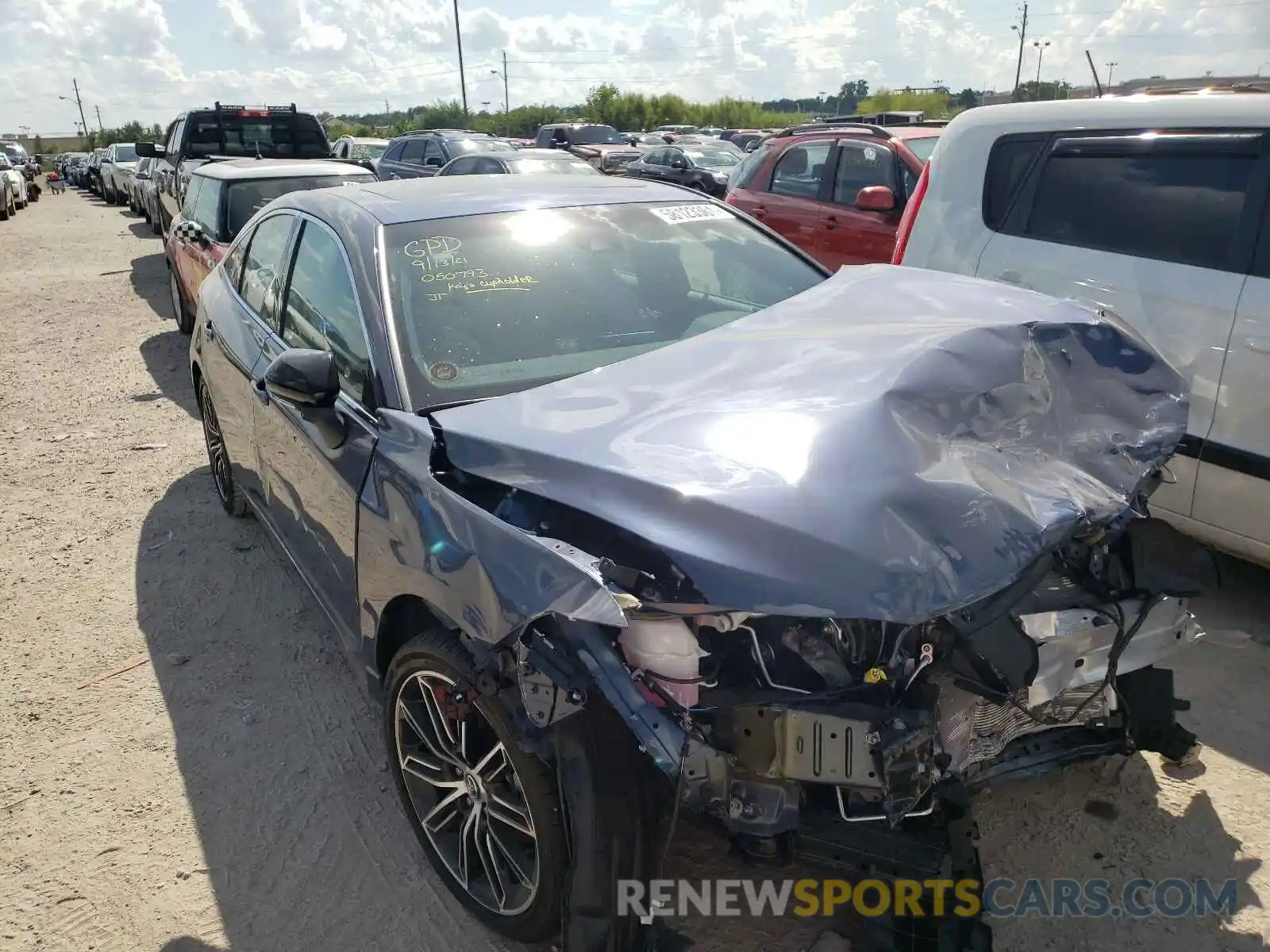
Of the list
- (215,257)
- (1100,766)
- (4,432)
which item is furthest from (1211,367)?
(4,432)

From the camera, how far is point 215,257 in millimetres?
7469

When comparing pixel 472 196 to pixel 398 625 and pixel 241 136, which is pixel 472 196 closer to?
pixel 398 625

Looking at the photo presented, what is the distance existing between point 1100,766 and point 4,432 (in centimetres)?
722

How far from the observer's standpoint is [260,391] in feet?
12.3

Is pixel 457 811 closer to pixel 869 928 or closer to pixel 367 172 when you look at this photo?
pixel 869 928

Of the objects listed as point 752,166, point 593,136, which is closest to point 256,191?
point 752,166

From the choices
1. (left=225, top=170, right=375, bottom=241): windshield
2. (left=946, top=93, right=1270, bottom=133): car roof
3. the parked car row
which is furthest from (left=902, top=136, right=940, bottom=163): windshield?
(left=225, top=170, right=375, bottom=241): windshield

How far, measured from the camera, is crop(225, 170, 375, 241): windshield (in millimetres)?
7805

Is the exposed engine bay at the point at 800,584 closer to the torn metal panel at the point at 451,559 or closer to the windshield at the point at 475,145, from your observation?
the torn metal panel at the point at 451,559

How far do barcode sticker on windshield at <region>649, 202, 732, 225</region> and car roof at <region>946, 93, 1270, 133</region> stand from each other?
162cm

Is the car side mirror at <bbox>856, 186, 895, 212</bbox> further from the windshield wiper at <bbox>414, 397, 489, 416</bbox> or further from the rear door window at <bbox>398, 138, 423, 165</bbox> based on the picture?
the rear door window at <bbox>398, 138, 423, 165</bbox>

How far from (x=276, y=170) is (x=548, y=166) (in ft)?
14.7

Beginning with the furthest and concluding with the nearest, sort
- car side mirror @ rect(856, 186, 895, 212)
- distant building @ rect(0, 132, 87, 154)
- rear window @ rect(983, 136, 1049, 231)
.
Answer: distant building @ rect(0, 132, 87, 154)
car side mirror @ rect(856, 186, 895, 212)
rear window @ rect(983, 136, 1049, 231)

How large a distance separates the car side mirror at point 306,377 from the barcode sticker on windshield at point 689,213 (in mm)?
1448
